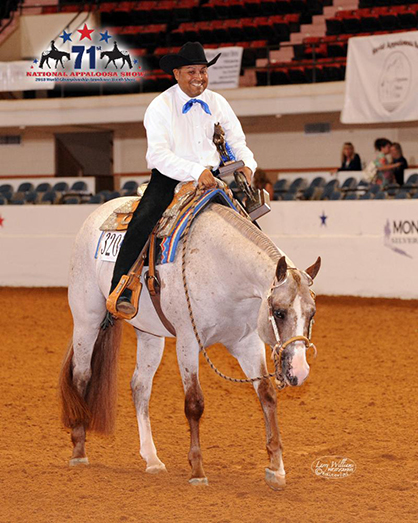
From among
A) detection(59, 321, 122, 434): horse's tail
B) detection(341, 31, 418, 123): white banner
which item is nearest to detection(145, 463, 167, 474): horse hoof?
detection(59, 321, 122, 434): horse's tail

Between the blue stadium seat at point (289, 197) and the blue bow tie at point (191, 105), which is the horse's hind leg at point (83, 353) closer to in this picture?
the blue bow tie at point (191, 105)

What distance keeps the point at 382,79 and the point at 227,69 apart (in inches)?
169

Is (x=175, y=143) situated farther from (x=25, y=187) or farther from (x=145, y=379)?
(x=25, y=187)

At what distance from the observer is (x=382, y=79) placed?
653 inches

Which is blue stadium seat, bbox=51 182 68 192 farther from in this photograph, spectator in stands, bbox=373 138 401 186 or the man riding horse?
the man riding horse

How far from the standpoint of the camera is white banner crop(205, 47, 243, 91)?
19297 mm

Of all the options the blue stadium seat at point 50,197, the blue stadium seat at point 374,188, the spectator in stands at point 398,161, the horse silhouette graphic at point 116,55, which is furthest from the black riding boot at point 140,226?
the horse silhouette graphic at point 116,55

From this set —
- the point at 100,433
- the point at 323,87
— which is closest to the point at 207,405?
the point at 100,433

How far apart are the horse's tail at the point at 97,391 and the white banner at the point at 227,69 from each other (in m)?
14.4

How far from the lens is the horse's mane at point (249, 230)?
4.62m

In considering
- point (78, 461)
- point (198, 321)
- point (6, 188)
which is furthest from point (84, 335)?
point (6, 188)

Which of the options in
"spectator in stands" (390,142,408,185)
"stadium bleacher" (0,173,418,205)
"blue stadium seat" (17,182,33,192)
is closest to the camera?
"stadium bleacher" (0,173,418,205)

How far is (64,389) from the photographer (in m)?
5.72

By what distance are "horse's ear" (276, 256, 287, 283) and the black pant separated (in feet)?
3.77
